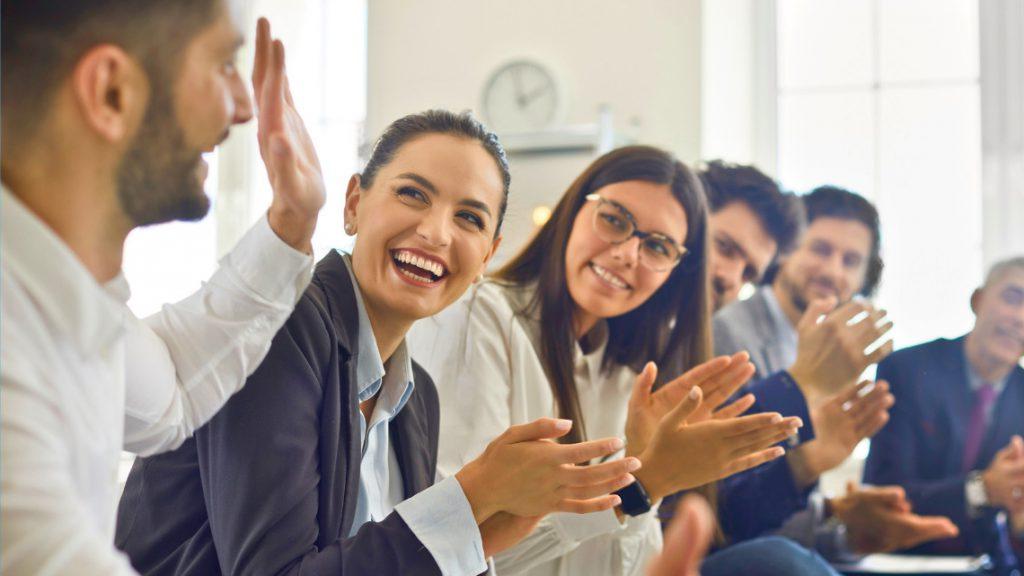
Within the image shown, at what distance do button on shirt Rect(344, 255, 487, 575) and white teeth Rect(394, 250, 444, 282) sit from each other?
5cm

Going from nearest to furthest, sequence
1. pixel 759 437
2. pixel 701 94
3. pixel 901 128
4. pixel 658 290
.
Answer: pixel 759 437
pixel 658 290
pixel 901 128
pixel 701 94

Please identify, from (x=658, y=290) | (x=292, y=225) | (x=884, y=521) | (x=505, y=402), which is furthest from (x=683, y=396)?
(x=884, y=521)

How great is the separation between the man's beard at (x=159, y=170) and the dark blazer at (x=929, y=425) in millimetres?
2289

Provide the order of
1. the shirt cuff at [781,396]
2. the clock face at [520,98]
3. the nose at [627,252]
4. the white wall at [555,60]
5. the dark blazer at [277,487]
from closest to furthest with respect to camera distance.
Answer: the dark blazer at [277,487] → the nose at [627,252] → the shirt cuff at [781,396] → the white wall at [555,60] → the clock face at [520,98]

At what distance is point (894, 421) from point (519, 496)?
1.88 metres

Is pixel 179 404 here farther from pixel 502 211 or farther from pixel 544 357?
pixel 544 357

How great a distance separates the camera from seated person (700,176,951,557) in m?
2.04

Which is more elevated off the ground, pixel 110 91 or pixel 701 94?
pixel 701 94

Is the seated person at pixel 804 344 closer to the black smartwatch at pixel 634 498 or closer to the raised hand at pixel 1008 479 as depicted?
the raised hand at pixel 1008 479

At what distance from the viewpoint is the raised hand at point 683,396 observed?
4.28 ft

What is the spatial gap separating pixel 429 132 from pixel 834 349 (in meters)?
1.35

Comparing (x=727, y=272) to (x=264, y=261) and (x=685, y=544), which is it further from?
(x=685, y=544)

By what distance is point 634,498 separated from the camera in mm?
1239

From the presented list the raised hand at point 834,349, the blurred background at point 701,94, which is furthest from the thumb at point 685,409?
the blurred background at point 701,94
